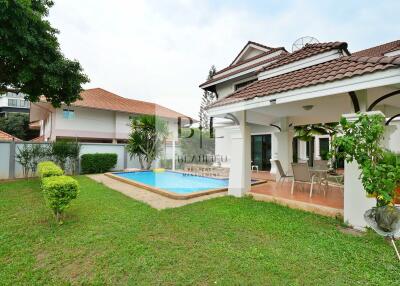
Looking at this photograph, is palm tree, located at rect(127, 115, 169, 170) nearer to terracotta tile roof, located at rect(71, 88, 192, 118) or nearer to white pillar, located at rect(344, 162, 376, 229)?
terracotta tile roof, located at rect(71, 88, 192, 118)

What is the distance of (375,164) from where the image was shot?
4195 millimetres

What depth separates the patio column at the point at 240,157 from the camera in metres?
8.52

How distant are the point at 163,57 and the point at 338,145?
61.9 feet

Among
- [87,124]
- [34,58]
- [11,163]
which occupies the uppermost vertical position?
[34,58]

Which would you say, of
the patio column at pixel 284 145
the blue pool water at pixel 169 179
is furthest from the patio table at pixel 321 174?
the blue pool water at pixel 169 179

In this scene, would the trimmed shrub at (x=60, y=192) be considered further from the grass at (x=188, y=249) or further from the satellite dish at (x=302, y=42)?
the satellite dish at (x=302, y=42)

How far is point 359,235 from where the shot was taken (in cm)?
504

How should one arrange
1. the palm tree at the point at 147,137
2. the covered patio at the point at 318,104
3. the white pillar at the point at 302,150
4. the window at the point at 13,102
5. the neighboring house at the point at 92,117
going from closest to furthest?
1. the covered patio at the point at 318,104
2. the palm tree at the point at 147,137
3. the white pillar at the point at 302,150
4. the neighboring house at the point at 92,117
5. the window at the point at 13,102

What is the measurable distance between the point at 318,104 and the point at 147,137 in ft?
44.2

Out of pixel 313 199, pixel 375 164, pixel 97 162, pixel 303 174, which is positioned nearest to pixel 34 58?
pixel 97 162

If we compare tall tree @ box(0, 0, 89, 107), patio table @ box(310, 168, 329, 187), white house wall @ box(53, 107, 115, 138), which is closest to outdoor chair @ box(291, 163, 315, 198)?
patio table @ box(310, 168, 329, 187)

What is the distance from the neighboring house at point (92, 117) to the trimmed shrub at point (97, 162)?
21.6ft

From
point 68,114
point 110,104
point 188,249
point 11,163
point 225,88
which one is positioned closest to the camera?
point 188,249

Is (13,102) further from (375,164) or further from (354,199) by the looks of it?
(375,164)
